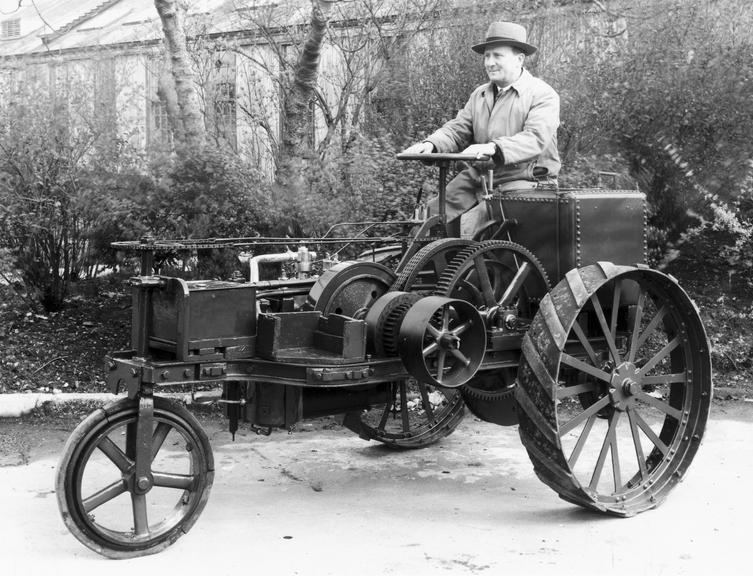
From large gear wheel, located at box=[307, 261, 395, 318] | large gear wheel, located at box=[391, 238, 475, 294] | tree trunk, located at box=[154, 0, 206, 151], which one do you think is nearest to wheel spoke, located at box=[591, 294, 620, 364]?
large gear wheel, located at box=[391, 238, 475, 294]

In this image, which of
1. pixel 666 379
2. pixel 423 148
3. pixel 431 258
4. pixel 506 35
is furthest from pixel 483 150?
pixel 666 379

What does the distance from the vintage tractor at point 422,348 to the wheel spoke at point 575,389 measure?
0.4 inches

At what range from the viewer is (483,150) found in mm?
5656

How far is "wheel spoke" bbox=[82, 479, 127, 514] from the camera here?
4703 mm

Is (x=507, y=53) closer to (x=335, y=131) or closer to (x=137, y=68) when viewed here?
(x=335, y=131)

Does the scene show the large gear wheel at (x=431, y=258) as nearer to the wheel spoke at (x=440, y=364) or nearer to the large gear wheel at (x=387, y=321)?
the large gear wheel at (x=387, y=321)

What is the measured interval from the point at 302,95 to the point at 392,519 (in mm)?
6571

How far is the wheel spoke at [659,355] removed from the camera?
18.8 feet

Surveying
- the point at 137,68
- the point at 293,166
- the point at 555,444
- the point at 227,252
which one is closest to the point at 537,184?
the point at 555,444

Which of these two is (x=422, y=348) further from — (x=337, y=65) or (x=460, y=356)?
(x=337, y=65)

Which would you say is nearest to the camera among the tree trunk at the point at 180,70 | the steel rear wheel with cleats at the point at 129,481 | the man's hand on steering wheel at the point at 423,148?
the steel rear wheel with cleats at the point at 129,481

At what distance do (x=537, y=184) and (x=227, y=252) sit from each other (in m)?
3.53

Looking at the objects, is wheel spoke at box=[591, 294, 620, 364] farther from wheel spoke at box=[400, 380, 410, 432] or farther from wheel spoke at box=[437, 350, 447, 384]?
wheel spoke at box=[400, 380, 410, 432]

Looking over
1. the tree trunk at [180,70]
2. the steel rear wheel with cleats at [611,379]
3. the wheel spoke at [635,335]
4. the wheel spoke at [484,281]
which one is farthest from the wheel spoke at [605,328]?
the tree trunk at [180,70]
